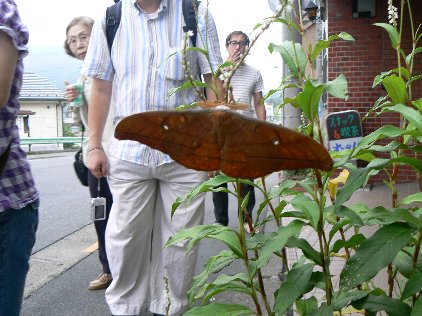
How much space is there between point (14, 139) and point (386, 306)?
143 cm

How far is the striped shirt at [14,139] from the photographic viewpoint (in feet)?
6.63

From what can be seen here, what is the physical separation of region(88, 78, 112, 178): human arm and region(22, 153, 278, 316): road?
1413 millimetres

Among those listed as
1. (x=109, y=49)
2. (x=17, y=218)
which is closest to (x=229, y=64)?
(x=17, y=218)

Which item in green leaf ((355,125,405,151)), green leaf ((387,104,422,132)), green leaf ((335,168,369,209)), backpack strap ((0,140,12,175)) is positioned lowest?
green leaf ((335,168,369,209))

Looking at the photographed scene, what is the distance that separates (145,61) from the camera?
2928 mm

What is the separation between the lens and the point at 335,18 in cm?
926

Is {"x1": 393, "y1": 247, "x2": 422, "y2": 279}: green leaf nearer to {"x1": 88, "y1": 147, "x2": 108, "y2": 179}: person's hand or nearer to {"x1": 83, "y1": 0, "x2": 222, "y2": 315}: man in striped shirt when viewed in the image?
{"x1": 83, "y1": 0, "x2": 222, "y2": 315}: man in striped shirt

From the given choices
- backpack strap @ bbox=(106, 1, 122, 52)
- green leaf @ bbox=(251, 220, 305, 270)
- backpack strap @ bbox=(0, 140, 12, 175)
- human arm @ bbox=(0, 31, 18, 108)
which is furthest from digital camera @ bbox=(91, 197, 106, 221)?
green leaf @ bbox=(251, 220, 305, 270)

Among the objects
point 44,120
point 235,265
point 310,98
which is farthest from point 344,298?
point 44,120

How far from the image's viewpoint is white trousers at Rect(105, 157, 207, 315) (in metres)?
3.01

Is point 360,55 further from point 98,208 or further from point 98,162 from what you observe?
point 98,162

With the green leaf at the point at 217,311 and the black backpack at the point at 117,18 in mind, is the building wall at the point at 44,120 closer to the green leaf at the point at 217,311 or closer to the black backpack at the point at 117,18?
the black backpack at the point at 117,18

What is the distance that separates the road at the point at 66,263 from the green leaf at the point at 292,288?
2777 millimetres

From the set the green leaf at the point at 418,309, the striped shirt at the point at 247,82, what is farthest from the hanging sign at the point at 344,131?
the striped shirt at the point at 247,82
